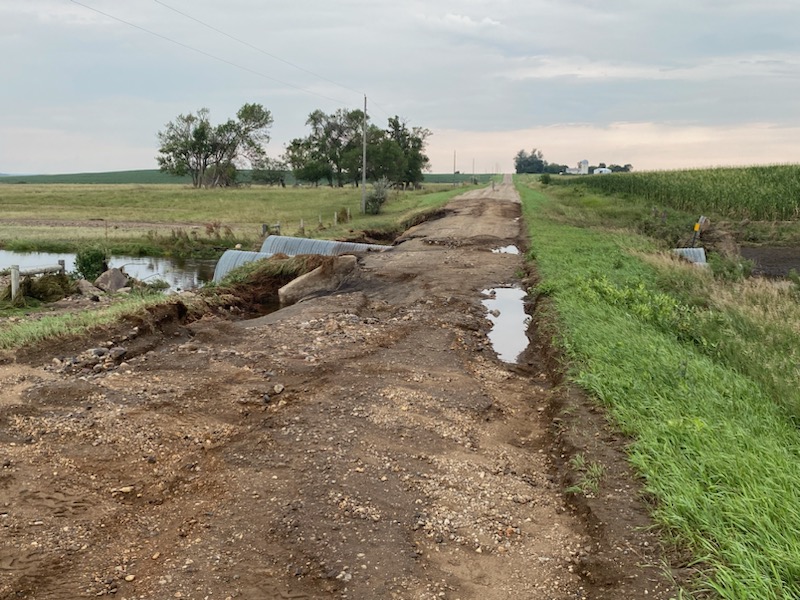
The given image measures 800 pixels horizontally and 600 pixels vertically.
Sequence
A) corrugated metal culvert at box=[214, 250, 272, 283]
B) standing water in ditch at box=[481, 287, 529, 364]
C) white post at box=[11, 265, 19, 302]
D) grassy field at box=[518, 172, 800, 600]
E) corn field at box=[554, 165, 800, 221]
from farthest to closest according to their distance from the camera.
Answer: corn field at box=[554, 165, 800, 221] → corrugated metal culvert at box=[214, 250, 272, 283] → white post at box=[11, 265, 19, 302] → standing water in ditch at box=[481, 287, 529, 364] → grassy field at box=[518, 172, 800, 600]

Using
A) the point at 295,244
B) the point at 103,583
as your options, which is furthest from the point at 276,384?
the point at 295,244

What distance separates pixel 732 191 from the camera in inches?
1199

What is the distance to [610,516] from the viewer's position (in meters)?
4.19

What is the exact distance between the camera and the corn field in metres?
28.5

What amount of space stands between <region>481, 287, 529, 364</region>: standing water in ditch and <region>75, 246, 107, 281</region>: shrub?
11.0m

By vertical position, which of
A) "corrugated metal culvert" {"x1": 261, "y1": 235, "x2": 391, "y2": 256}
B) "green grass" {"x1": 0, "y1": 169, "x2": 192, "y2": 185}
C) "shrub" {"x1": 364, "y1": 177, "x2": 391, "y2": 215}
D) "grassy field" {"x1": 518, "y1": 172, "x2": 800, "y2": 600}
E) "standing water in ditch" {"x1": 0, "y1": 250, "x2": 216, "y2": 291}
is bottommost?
"standing water in ditch" {"x1": 0, "y1": 250, "x2": 216, "y2": 291}

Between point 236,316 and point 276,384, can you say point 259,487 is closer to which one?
point 276,384

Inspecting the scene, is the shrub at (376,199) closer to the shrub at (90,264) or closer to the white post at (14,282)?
the shrub at (90,264)

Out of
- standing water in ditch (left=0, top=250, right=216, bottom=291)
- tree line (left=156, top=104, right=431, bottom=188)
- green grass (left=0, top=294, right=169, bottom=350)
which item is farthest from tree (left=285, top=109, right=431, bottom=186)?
green grass (left=0, top=294, right=169, bottom=350)

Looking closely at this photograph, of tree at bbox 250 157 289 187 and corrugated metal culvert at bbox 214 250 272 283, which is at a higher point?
tree at bbox 250 157 289 187

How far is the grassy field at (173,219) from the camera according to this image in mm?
26047

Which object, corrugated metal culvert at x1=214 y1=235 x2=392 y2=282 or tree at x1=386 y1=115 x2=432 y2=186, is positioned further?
tree at x1=386 y1=115 x2=432 y2=186

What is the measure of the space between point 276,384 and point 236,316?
6122 mm

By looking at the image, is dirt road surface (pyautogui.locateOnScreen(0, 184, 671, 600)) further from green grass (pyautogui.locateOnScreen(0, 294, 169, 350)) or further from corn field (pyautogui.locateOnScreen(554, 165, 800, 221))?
corn field (pyautogui.locateOnScreen(554, 165, 800, 221))
